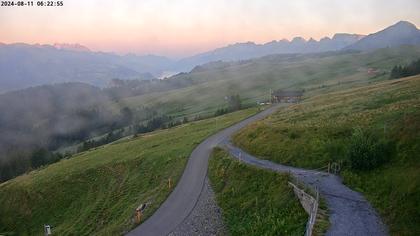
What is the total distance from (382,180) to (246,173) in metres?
14.3

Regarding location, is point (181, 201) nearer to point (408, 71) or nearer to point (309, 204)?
point (309, 204)

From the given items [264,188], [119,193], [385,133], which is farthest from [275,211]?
[119,193]

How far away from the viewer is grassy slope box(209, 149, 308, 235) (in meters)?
28.3

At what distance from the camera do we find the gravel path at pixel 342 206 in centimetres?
2447

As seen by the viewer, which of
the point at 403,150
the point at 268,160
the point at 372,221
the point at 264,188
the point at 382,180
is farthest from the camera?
the point at 268,160

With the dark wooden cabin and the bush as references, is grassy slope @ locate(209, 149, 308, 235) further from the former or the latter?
the dark wooden cabin

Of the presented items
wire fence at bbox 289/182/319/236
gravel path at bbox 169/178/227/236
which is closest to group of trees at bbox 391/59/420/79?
gravel path at bbox 169/178/227/236

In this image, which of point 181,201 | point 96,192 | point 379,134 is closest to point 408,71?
point 379,134

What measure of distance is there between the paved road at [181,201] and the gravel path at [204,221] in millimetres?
744

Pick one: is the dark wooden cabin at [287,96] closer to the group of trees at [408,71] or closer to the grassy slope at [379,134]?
the group of trees at [408,71]

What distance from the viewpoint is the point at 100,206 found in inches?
1960

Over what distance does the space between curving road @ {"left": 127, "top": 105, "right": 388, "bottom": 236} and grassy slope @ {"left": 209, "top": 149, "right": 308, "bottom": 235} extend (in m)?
1.95

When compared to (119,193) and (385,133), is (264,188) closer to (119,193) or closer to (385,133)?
(385,133)

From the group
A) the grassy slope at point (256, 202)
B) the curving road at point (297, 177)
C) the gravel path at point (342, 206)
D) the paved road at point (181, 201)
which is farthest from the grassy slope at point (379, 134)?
the paved road at point (181, 201)
